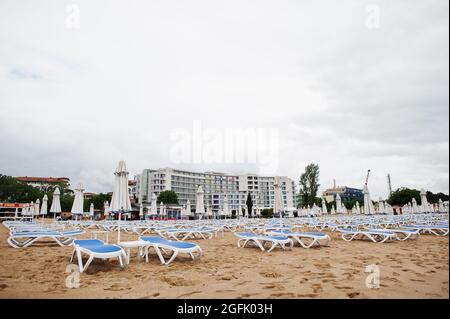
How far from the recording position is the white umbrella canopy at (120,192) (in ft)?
20.0

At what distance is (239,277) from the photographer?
160 inches

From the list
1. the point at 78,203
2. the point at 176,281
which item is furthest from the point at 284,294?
the point at 78,203

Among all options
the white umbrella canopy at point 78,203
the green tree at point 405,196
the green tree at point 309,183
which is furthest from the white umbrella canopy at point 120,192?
the green tree at point 405,196

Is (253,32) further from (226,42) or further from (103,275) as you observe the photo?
(103,275)

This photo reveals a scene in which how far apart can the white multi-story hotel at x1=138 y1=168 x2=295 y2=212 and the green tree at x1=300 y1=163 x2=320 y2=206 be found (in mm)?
27183

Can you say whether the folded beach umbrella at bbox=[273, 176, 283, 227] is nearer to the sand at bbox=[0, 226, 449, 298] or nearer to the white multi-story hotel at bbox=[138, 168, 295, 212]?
the sand at bbox=[0, 226, 449, 298]

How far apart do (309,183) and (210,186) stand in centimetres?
5103

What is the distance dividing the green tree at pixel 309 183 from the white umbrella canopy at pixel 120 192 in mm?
38087

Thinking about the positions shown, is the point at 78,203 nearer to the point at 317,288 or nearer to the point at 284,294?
the point at 284,294

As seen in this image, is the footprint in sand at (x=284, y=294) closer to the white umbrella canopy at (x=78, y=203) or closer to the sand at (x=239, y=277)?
the sand at (x=239, y=277)

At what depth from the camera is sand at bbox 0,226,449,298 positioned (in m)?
3.19

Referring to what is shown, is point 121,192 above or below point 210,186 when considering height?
below

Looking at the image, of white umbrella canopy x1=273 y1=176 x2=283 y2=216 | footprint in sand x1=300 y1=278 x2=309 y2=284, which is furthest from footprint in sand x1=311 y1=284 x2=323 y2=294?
white umbrella canopy x1=273 y1=176 x2=283 y2=216
